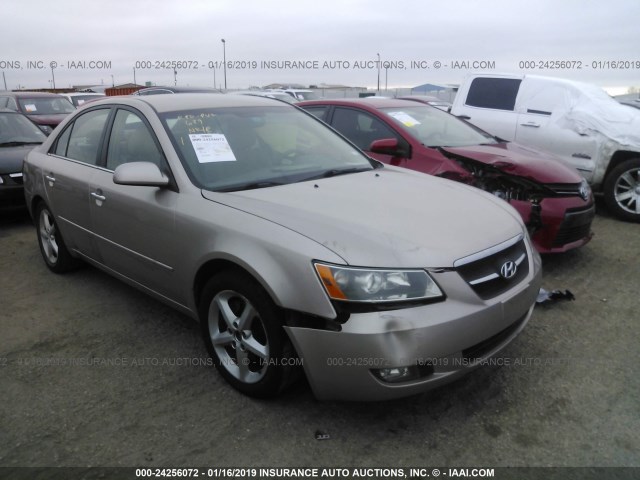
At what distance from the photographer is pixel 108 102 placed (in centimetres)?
401

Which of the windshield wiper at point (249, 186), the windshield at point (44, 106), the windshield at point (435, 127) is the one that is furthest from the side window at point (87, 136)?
the windshield at point (44, 106)

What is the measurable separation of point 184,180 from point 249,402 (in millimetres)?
1292

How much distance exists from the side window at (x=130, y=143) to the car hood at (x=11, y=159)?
134 inches

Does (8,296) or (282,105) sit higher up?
(282,105)

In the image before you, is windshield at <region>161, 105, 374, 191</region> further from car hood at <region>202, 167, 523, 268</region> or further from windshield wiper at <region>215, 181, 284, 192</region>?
car hood at <region>202, 167, 523, 268</region>

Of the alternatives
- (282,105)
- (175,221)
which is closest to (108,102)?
(282,105)

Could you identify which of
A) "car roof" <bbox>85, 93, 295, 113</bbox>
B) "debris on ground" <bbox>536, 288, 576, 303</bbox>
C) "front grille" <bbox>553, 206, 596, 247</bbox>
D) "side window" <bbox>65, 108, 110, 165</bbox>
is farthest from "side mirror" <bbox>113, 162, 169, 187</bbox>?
"front grille" <bbox>553, 206, 596, 247</bbox>

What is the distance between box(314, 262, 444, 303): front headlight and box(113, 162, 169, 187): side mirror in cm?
122

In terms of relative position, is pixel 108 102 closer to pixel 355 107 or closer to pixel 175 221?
pixel 175 221

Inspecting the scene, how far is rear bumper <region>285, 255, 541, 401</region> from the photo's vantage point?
2268mm

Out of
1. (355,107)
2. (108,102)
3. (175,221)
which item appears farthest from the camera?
(355,107)

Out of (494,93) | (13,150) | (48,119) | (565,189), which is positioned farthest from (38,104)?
(565,189)

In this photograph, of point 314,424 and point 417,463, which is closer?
point 417,463

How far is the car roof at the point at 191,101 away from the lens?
11.6 ft
